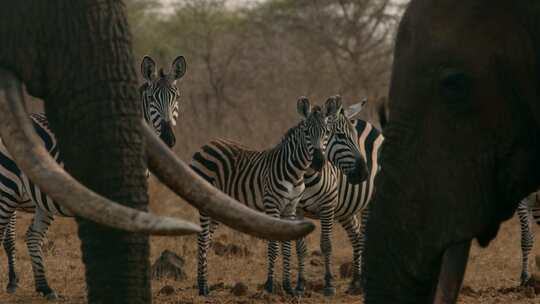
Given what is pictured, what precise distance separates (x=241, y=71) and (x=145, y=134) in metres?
19.1

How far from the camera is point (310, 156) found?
8.61 metres

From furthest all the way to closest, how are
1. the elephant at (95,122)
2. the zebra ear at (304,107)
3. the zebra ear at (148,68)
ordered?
the zebra ear at (148,68), the zebra ear at (304,107), the elephant at (95,122)

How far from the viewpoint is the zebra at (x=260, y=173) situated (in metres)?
8.44

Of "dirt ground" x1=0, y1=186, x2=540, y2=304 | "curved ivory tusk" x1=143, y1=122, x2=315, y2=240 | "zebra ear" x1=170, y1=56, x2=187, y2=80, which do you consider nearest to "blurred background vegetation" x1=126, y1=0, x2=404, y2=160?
"dirt ground" x1=0, y1=186, x2=540, y2=304

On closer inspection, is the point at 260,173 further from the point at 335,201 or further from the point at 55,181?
the point at 55,181

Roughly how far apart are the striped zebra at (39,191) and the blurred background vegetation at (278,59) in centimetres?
1000

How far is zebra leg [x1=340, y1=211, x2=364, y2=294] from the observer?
8.41 meters

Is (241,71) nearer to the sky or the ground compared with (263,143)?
nearer to the sky

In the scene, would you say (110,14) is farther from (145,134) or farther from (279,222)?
(279,222)

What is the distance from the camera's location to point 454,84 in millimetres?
3006

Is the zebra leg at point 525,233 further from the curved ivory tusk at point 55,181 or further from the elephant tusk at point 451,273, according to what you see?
the curved ivory tusk at point 55,181

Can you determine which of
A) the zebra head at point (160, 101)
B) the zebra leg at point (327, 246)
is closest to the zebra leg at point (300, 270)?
the zebra leg at point (327, 246)

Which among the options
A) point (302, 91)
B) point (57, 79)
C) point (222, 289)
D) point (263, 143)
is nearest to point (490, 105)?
point (57, 79)

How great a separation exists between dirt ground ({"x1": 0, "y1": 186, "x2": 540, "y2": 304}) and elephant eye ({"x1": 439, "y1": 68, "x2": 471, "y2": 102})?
14.1ft
